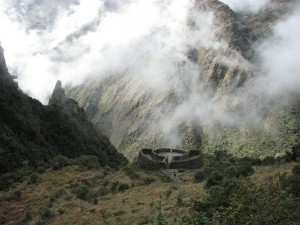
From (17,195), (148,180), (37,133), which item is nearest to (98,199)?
(148,180)

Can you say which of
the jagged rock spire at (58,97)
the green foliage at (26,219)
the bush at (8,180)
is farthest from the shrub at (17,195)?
the jagged rock spire at (58,97)

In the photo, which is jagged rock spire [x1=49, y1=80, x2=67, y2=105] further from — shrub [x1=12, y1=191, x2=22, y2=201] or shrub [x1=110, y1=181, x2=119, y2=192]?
shrub [x1=110, y1=181, x2=119, y2=192]

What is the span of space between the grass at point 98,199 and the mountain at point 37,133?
2103 centimetres

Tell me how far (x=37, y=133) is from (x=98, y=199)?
47.1 metres

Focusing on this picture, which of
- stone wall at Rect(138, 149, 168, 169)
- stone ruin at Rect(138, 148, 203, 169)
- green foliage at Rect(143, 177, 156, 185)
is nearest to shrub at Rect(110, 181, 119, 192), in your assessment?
green foliage at Rect(143, 177, 156, 185)

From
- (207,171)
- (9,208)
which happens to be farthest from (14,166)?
(207,171)

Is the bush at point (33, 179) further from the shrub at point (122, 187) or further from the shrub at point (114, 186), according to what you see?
the shrub at point (122, 187)

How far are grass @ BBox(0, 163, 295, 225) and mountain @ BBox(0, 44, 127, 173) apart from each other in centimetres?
2103

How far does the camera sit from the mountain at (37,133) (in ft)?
218

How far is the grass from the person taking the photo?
25.4 metres

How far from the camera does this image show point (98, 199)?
3241 centimetres

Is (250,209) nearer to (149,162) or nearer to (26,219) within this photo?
(26,219)

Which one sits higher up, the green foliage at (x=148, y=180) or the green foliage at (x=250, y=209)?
the green foliage at (x=148, y=180)

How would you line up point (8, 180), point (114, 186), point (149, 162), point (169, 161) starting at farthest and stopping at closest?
1. point (149, 162)
2. point (169, 161)
3. point (8, 180)
4. point (114, 186)
